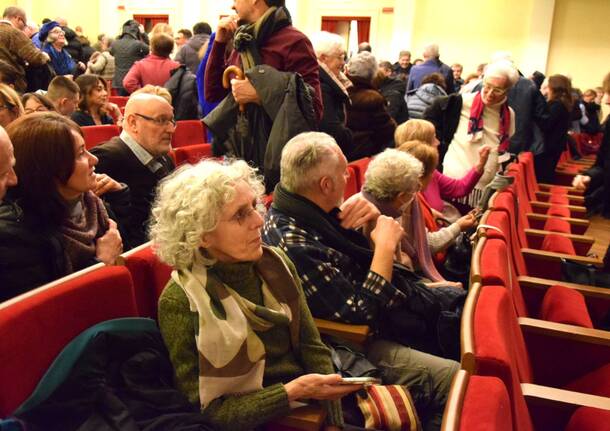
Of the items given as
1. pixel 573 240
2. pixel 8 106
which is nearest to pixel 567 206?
pixel 573 240

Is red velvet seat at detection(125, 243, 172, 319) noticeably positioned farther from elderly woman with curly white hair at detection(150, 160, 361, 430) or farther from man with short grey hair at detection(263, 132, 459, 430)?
man with short grey hair at detection(263, 132, 459, 430)

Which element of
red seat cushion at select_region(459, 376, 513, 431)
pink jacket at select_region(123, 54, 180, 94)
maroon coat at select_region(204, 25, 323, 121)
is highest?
maroon coat at select_region(204, 25, 323, 121)

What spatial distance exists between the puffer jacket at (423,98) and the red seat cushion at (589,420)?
4.47 m

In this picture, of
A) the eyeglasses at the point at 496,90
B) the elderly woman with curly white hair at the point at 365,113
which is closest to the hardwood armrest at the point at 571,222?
the eyeglasses at the point at 496,90

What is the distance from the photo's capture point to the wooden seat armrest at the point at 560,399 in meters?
1.47

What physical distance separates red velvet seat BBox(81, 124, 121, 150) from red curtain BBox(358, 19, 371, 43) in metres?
8.97

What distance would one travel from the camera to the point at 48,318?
1231 millimetres

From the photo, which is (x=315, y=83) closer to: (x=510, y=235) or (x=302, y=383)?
(x=510, y=235)

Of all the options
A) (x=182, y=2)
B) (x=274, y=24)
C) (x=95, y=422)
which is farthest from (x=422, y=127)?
(x=182, y=2)

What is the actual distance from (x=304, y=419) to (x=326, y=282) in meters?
0.55

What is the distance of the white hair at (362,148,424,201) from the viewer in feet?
7.77

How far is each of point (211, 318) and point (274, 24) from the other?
157cm

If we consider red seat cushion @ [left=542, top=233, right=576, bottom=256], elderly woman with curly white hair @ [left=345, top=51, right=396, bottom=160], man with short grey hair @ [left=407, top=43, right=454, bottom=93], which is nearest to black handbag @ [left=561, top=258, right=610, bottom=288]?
red seat cushion @ [left=542, top=233, right=576, bottom=256]

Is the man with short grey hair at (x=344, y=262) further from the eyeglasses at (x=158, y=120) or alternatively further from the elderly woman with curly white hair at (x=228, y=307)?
the eyeglasses at (x=158, y=120)
